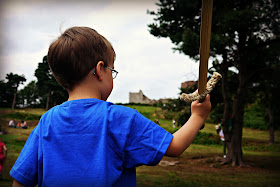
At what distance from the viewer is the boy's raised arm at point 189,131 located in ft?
4.02

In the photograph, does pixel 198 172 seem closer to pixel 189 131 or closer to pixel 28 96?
pixel 189 131

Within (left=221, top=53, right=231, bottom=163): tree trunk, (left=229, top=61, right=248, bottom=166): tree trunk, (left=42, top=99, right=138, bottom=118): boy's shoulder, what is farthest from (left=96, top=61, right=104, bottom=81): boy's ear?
(left=229, top=61, right=248, bottom=166): tree trunk

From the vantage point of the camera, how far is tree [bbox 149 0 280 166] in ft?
A: 31.1

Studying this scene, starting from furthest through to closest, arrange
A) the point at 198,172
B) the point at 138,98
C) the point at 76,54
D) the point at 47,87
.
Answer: the point at 138,98 → the point at 47,87 → the point at 198,172 → the point at 76,54

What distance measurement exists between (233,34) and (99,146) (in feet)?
34.2

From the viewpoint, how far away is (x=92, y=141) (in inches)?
47.8

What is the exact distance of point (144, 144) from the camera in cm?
120

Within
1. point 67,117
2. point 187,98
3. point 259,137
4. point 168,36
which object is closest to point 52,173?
point 67,117

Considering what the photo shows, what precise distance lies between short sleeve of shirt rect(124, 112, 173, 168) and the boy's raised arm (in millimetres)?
37

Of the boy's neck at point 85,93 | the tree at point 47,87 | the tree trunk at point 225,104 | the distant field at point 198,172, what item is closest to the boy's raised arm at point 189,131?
the boy's neck at point 85,93

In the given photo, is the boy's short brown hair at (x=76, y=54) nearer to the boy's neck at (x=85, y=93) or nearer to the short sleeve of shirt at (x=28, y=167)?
the boy's neck at (x=85, y=93)

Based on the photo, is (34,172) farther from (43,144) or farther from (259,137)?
(259,137)

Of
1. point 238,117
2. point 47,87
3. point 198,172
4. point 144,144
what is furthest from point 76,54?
point 47,87

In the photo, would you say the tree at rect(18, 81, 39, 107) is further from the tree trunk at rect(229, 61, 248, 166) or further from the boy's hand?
the boy's hand
